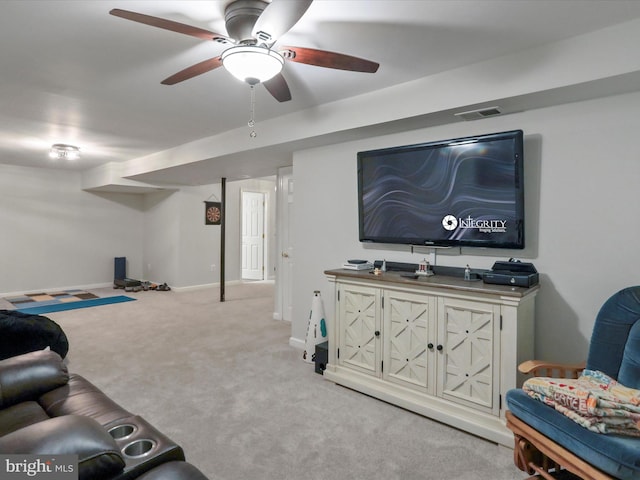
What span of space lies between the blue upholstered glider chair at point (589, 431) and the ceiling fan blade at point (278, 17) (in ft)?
6.63

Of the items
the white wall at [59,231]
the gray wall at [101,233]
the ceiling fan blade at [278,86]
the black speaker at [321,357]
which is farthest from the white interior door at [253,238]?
the ceiling fan blade at [278,86]

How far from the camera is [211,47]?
7.70 feet

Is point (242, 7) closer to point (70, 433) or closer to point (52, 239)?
point (70, 433)

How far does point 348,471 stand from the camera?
2049 millimetres

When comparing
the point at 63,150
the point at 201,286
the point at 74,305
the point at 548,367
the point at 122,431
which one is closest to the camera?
the point at 122,431

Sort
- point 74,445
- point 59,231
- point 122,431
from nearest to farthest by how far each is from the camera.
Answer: point 74,445 → point 122,431 → point 59,231

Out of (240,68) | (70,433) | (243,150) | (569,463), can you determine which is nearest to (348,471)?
(569,463)

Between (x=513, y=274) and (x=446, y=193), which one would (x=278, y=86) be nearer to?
(x=446, y=193)

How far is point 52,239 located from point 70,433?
7575 mm

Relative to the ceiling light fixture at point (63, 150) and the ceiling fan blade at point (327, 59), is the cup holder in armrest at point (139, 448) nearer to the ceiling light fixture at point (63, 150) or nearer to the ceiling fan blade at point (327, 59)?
the ceiling fan blade at point (327, 59)

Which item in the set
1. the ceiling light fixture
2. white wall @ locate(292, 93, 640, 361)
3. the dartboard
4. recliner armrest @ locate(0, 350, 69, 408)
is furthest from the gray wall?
white wall @ locate(292, 93, 640, 361)

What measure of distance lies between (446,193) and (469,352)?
114cm

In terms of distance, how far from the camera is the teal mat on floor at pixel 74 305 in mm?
5695

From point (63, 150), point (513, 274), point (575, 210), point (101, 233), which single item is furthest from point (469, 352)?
point (101, 233)
